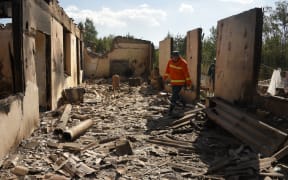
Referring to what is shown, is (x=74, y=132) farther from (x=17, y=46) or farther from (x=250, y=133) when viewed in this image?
(x=250, y=133)

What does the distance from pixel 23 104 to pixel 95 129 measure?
1.95 meters

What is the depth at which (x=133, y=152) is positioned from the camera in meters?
5.64

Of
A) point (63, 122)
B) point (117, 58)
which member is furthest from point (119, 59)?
point (63, 122)

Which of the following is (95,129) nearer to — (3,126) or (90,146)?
(90,146)

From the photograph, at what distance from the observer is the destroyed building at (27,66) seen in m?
5.50

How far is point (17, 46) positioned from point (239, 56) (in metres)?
4.67

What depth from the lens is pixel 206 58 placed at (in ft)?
85.5

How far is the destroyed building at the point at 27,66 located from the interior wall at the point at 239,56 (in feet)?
14.9

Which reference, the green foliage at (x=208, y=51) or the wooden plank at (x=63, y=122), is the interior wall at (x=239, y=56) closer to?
the wooden plank at (x=63, y=122)

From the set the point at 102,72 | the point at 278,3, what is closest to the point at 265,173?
the point at 102,72

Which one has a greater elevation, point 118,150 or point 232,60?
point 232,60

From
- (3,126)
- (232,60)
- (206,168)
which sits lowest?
(206,168)

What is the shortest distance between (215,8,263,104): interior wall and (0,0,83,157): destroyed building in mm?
4550

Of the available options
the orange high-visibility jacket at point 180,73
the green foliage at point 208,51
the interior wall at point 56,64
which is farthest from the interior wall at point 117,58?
the orange high-visibility jacket at point 180,73
